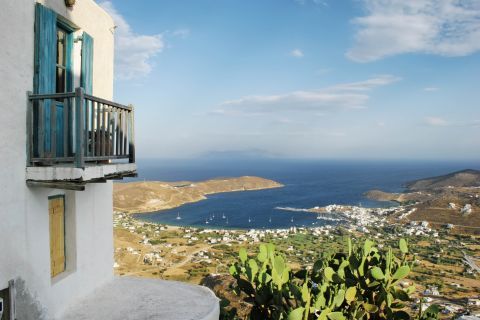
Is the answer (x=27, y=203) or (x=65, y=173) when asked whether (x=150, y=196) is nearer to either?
(x=27, y=203)

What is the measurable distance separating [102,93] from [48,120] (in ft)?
9.28

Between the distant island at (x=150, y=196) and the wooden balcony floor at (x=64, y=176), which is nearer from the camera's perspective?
the wooden balcony floor at (x=64, y=176)

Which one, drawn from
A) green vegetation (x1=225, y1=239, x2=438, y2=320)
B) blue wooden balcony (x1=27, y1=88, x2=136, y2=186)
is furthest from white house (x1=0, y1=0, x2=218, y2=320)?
green vegetation (x1=225, y1=239, x2=438, y2=320)

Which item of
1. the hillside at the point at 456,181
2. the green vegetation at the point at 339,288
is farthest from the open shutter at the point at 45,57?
the hillside at the point at 456,181

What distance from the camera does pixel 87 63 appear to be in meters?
7.34

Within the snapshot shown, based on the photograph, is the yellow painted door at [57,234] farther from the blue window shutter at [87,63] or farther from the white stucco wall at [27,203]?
the blue window shutter at [87,63]

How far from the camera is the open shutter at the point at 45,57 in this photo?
554 cm

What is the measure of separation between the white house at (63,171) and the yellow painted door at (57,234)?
0.06 feet

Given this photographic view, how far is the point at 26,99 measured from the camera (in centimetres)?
Result: 534

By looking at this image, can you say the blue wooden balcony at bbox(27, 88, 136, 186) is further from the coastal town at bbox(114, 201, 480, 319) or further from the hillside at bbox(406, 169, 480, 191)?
the hillside at bbox(406, 169, 480, 191)

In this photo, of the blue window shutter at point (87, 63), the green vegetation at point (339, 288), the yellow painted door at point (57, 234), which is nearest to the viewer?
the green vegetation at point (339, 288)

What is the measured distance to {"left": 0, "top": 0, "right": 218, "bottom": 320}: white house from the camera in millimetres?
5090

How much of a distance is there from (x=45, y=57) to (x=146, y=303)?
4573 mm

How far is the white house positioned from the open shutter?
1 centimetres
